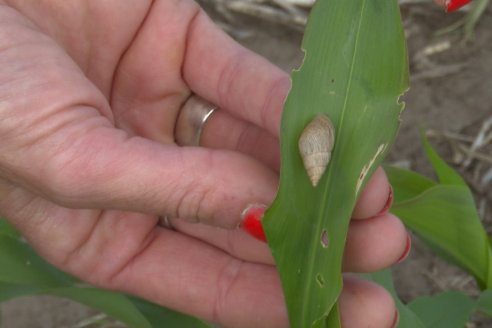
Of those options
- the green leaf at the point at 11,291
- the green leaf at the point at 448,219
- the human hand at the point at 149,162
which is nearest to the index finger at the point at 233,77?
the human hand at the point at 149,162

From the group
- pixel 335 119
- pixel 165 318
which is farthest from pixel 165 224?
pixel 335 119

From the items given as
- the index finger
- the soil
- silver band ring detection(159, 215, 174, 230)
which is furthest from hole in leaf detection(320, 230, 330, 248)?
the soil

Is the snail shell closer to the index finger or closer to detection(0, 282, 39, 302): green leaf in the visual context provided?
the index finger

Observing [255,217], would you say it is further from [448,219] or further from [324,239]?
[448,219]

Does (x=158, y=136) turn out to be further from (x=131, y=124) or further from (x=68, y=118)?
(x=68, y=118)

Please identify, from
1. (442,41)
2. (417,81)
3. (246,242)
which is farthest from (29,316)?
(442,41)
